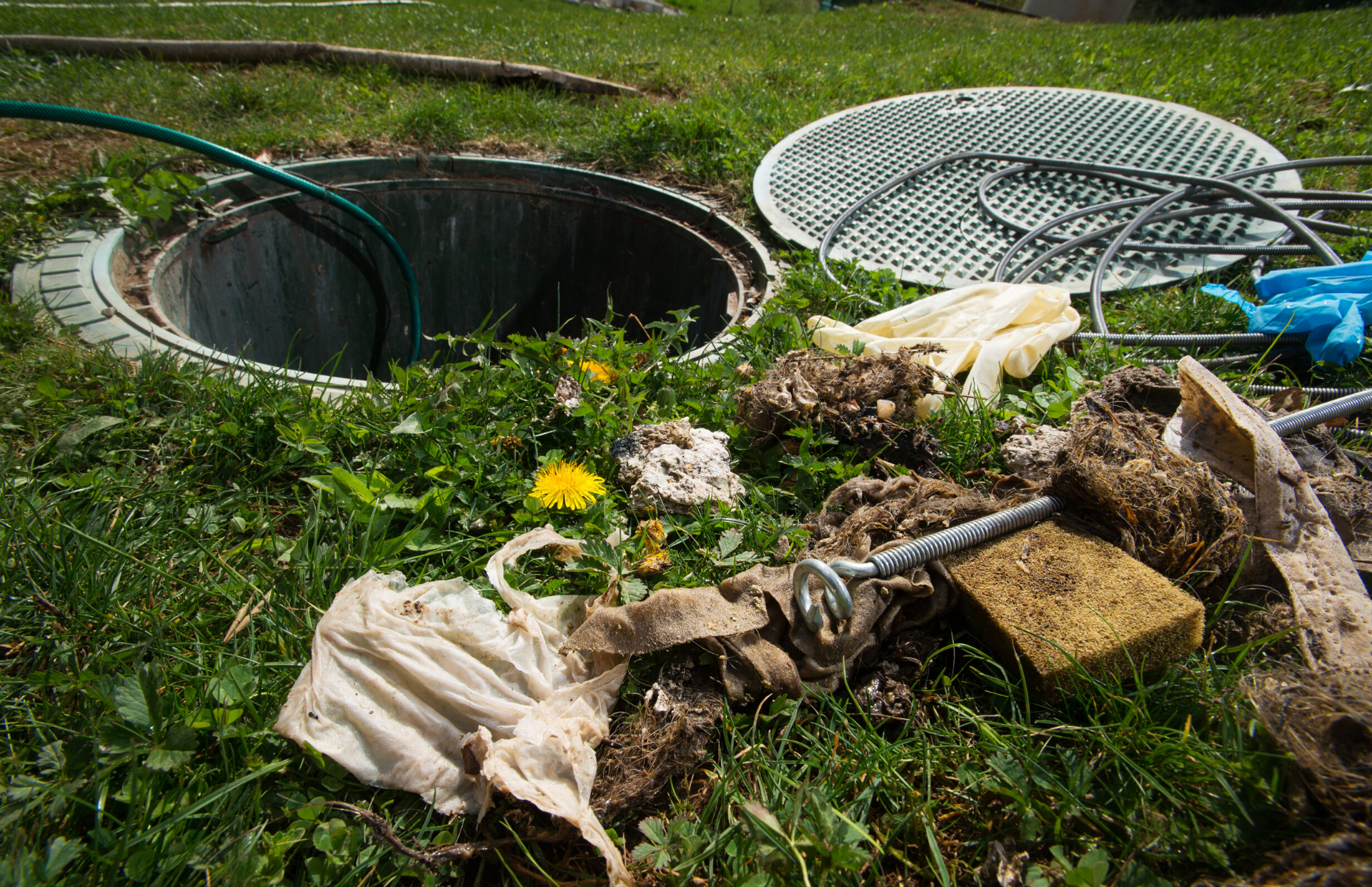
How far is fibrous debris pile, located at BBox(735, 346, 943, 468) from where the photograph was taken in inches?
72.0

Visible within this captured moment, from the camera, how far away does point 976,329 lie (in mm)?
2250

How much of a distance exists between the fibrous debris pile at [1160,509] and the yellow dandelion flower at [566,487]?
1.04 metres

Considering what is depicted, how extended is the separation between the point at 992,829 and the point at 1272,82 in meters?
5.28

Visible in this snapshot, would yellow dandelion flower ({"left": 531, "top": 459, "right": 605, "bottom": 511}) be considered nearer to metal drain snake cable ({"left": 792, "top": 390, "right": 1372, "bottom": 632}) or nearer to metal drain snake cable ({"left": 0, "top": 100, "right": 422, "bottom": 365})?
metal drain snake cable ({"left": 792, "top": 390, "right": 1372, "bottom": 632})

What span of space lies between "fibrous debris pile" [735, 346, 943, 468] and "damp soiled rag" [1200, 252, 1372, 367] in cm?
124

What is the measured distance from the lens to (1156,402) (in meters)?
1.86

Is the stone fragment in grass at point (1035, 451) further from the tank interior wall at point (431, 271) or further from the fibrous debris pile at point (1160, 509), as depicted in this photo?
the tank interior wall at point (431, 271)

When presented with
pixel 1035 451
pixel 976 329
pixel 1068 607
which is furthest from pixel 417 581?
pixel 976 329

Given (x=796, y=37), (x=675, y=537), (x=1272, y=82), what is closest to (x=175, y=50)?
(x=796, y=37)

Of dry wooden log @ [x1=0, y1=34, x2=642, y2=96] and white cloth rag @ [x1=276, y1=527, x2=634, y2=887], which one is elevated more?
dry wooden log @ [x1=0, y1=34, x2=642, y2=96]

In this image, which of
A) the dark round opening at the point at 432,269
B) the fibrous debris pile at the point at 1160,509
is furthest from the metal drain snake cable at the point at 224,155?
the fibrous debris pile at the point at 1160,509

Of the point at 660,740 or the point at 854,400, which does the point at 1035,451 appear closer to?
the point at 854,400

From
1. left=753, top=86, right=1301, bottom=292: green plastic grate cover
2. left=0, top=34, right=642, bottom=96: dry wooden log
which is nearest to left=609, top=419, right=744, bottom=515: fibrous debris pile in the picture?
left=753, top=86, right=1301, bottom=292: green plastic grate cover

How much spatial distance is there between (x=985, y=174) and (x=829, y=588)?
2.76m
